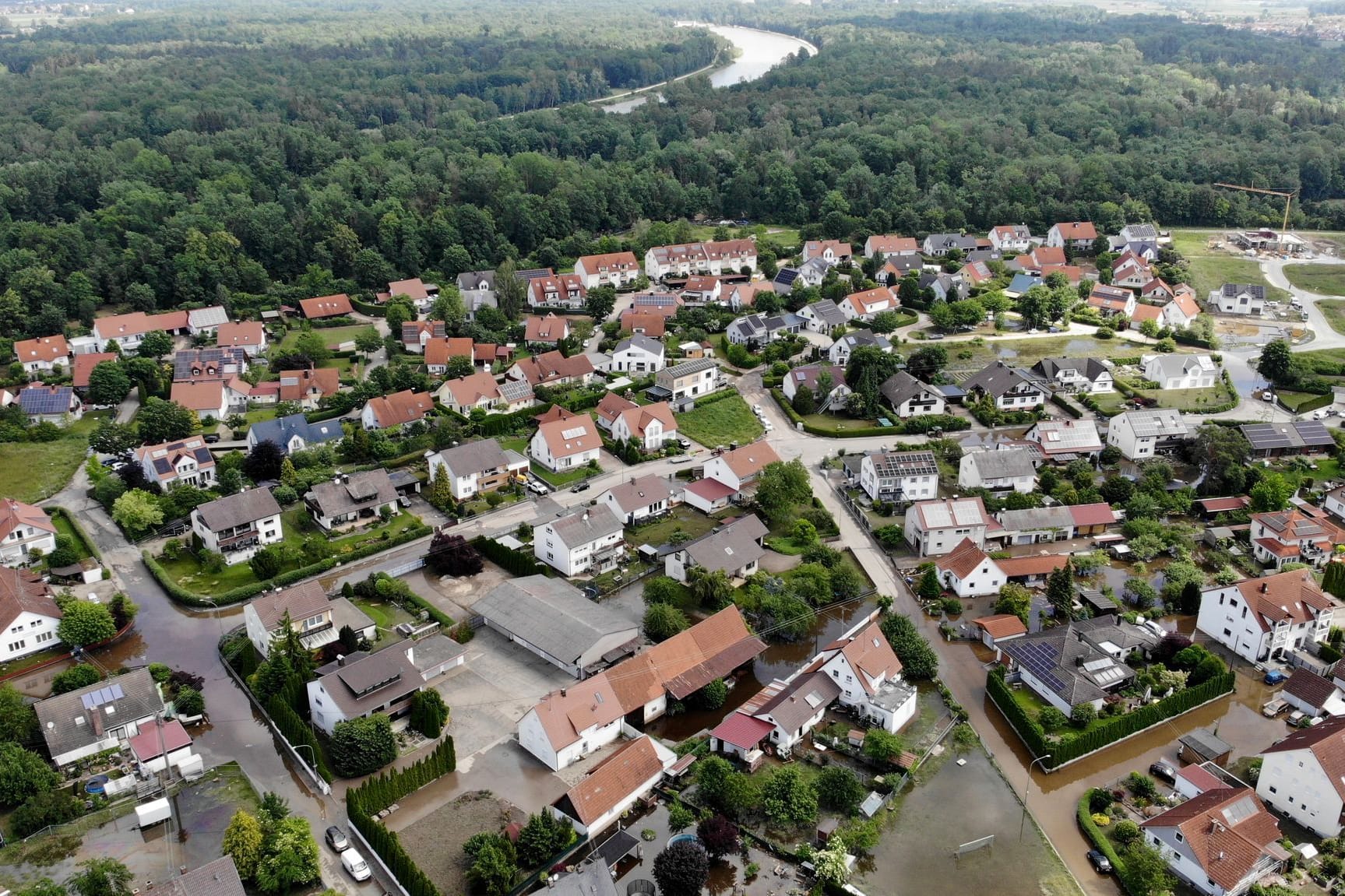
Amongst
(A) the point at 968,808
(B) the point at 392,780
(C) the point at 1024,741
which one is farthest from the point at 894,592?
(B) the point at 392,780

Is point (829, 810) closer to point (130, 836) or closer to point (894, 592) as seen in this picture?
point (894, 592)

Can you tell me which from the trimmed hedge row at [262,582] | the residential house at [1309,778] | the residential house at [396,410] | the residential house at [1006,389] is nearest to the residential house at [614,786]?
the trimmed hedge row at [262,582]

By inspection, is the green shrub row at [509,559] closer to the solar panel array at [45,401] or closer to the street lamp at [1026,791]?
the street lamp at [1026,791]

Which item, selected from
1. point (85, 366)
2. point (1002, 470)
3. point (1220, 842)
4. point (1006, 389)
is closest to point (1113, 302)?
point (1006, 389)

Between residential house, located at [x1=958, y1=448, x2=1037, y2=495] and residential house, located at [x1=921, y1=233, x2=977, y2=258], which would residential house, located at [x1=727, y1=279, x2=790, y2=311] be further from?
residential house, located at [x1=958, y1=448, x2=1037, y2=495]

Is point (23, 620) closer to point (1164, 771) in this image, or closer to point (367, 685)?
point (367, 685)
